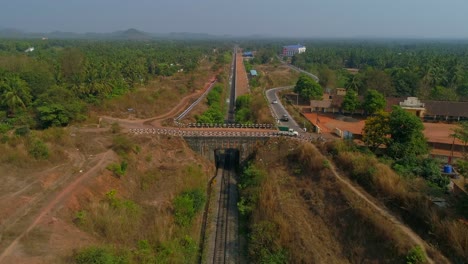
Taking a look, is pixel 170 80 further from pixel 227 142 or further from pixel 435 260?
pixel 435 260

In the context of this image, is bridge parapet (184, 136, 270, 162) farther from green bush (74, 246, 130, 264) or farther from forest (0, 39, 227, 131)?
green bush (74, 246, 130, 264)

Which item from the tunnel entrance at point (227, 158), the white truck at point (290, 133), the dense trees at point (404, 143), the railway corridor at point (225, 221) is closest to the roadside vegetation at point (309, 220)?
the railway corridor at point (225, 221)

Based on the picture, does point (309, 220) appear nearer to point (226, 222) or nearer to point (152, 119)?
point (226, 222)

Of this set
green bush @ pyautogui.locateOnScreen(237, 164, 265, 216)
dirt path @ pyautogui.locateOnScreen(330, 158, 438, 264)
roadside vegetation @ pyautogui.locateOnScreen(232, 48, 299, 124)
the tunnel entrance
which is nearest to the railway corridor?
the tunnel entrance

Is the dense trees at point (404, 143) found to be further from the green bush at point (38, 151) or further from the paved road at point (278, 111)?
the green bush at point (38, 151)

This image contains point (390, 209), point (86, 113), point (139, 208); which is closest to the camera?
point (390, 209)

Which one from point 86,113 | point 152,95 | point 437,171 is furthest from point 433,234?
point 152,95
